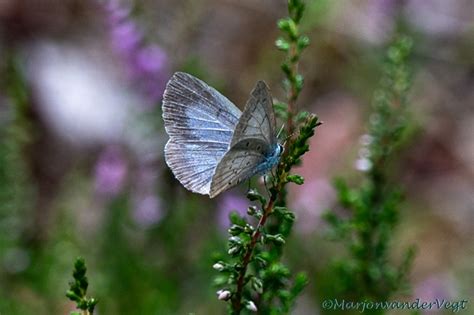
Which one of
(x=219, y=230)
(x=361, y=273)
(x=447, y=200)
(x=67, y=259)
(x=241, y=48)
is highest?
(x=241, y=48)

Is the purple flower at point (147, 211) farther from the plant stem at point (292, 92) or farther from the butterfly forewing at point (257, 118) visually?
the butterfly forewing at point (257, 118)

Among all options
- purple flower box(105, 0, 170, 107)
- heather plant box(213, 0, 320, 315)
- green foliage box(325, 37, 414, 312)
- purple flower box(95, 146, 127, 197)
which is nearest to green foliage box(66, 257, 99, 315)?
heather plant box(213, 0, 320, 315)

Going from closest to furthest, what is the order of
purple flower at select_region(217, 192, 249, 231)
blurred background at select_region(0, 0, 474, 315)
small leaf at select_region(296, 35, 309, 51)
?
small leaf at select_region(296, 35, 309, 51) → blurred background at select_region(0, 0, 474, 315) → purple flower at select_region(217, 192, 249, 231)

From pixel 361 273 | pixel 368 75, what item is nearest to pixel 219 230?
pixel 361 273

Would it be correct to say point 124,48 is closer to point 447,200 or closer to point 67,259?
point 67,259

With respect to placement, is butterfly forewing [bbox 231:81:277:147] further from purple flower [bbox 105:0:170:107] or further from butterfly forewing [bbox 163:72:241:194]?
purple flower [bbox 105:0:170:107]

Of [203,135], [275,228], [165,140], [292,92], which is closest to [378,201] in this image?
[275,228]
